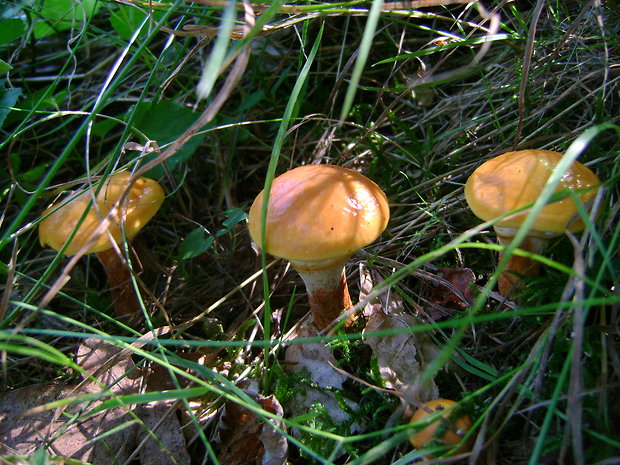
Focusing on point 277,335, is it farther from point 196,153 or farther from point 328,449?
point 196,153

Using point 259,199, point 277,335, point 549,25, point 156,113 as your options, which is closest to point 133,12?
point 156,113

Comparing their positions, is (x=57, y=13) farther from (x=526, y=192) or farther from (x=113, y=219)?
(x=526, y=192)

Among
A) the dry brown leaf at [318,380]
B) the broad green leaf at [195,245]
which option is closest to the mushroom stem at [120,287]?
the broad green leaf at [195,245]

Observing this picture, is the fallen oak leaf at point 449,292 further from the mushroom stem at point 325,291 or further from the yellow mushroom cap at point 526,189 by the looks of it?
the yellow mushroom cap at point 526,189

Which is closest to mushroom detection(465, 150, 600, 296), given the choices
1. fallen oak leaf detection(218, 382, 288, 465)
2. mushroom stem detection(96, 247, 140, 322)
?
fallen oak leaf detection(218, 382, 288, 465)

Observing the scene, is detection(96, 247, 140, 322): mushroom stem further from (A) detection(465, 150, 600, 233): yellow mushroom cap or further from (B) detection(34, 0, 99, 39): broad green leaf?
(A) detection(465, 150, 600, 233): yellow mushroom cap

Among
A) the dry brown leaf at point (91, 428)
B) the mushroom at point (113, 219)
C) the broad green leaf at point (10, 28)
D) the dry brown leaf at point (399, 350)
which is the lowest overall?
the dry brown leaf at point (91, 428)

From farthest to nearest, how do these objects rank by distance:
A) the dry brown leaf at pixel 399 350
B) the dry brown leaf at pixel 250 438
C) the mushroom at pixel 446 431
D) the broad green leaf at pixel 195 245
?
the broad green leaf at pixel 195 245
the dry brown leaf at pixel 399 350
the dry brown leaf at pixel 250 438
the mushroom at pixel 446 431
